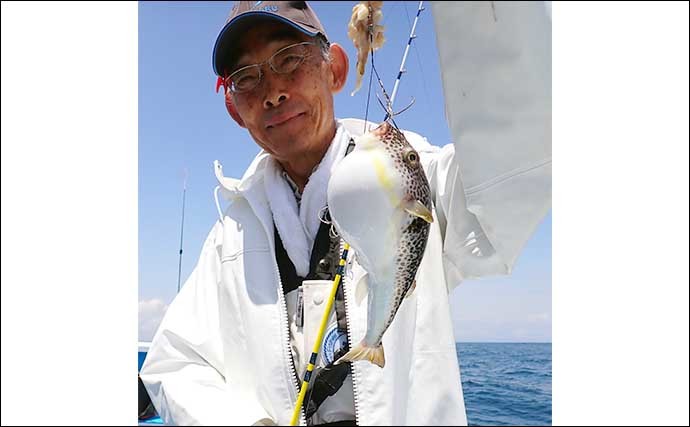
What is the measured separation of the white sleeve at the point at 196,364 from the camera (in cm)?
143

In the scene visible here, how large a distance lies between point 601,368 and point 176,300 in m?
1.25

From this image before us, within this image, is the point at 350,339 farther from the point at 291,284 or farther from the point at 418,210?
the point at 418,210

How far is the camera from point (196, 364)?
63.0 inches

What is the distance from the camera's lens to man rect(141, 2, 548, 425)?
1374 millimetres

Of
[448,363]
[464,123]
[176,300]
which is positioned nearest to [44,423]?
[176,300]

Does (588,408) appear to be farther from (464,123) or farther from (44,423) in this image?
(44,423)

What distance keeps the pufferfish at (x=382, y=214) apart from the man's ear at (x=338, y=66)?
62 cm

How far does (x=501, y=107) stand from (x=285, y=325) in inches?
32.7

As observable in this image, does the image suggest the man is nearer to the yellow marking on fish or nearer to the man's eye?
the man's eye

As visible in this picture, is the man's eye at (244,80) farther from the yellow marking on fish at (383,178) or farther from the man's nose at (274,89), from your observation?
the yellow marking on fish at (383,178)

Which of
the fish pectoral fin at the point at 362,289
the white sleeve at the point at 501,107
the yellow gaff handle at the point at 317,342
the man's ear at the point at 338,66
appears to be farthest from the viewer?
the man's ear at the point at 338,66

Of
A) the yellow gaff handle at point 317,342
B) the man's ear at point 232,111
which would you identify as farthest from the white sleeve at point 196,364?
the man's ear at point 232,111

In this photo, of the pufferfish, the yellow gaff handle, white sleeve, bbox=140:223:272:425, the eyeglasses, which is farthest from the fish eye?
white sleeve, bbox=140:223:272:425

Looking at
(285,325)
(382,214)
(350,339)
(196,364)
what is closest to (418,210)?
(382,214)
